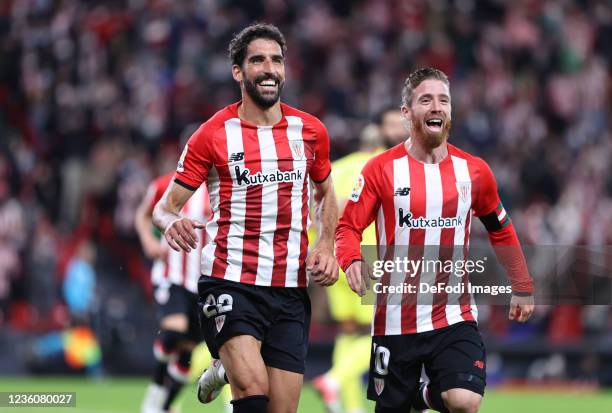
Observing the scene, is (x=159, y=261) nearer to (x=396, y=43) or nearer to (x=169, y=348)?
(x=169, y=348)

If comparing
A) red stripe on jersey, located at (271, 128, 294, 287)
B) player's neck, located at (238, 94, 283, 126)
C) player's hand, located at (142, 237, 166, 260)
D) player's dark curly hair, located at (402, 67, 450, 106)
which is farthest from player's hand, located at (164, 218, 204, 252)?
player's hand, located at (142, 237, 166, 260)

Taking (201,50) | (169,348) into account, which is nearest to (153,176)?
(201,50)

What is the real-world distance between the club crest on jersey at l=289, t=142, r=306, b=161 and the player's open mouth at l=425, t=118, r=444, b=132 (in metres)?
0.66

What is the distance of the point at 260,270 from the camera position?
6281 mm

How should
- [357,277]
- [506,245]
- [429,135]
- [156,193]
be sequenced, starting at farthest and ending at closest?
1. [156,193]
2. [506,245]
3. [429,135]
4. [357,277]

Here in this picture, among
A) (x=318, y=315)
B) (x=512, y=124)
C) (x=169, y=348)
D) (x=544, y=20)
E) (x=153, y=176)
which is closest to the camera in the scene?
(x=169, y=348)

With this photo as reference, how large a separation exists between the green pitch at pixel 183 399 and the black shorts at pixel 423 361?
4189mm

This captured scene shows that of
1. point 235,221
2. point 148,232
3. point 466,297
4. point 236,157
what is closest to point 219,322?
point 235,221

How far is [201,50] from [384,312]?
12415mm

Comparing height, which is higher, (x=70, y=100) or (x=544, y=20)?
A: (x=544, y=20)

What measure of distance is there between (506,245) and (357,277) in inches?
36.5

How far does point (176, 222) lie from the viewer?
6.00 m

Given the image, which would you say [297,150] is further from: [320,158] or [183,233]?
[183,233]

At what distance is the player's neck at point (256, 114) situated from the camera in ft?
21.0
